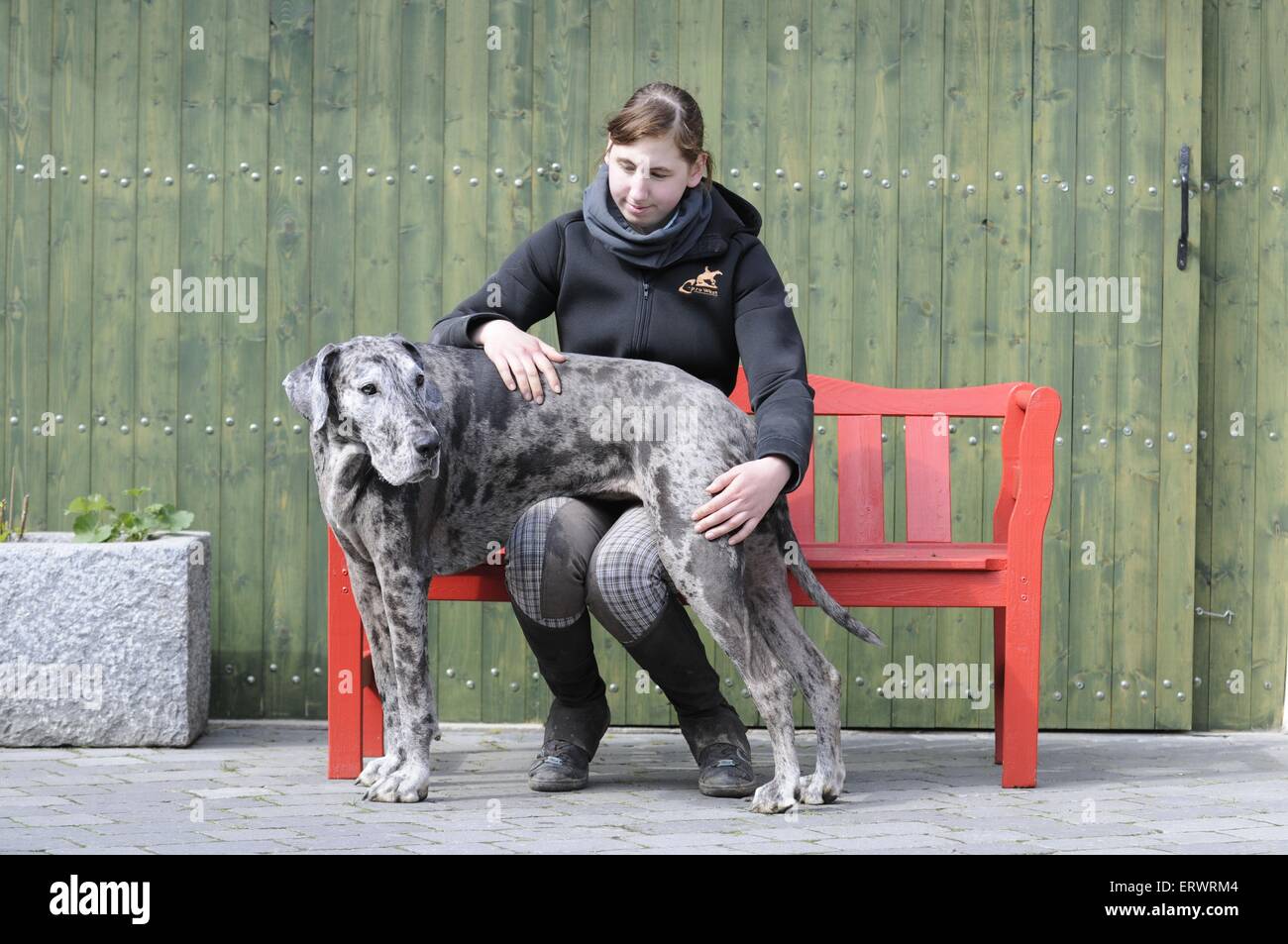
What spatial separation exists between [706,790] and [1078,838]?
102 centimetres

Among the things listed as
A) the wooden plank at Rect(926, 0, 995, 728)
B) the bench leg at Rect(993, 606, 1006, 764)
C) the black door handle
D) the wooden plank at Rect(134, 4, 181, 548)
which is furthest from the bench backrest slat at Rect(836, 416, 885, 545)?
the wooden plank at Rect(134, 4, 181, 548)

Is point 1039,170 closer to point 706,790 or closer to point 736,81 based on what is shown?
point 736,81

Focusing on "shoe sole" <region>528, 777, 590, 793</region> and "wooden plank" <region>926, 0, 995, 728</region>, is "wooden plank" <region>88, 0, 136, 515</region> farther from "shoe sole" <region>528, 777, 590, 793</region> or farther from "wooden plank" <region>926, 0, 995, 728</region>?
"wooden plank" <region>926, 0, 995, 728</region>

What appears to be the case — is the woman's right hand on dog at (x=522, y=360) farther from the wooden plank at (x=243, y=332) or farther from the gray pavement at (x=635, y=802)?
the wooden plank at (x=243, y=332)

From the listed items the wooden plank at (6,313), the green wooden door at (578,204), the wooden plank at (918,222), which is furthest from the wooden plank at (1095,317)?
the wooden plank at (6,313)

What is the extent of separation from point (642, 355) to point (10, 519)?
260 cm

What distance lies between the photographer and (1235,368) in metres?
5.65

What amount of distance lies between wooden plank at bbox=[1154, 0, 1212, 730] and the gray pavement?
597mm

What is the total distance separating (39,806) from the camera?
4.05 metres

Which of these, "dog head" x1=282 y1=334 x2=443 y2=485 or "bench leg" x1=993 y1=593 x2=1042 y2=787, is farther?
"bench leg" x1=993 y1=593 x2=1042 y2=787

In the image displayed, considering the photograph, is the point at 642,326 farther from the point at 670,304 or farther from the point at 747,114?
the point at 747,114

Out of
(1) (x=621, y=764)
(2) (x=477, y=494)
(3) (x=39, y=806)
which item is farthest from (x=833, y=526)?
(3) (x=39, y=806)

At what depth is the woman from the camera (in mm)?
4051

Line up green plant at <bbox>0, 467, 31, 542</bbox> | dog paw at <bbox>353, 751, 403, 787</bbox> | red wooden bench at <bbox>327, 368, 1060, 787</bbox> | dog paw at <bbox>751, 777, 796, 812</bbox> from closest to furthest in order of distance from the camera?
dog paw at <bbox>751, 777, 796, 812</bbox>
dog paw at <bbox>353, 751, 403, 787</bbox>
red wooden bench at <bbox>327, 368, 1060, 787</bbox>
green plant at <bbox>0, 467, 31, 542</bbox>
